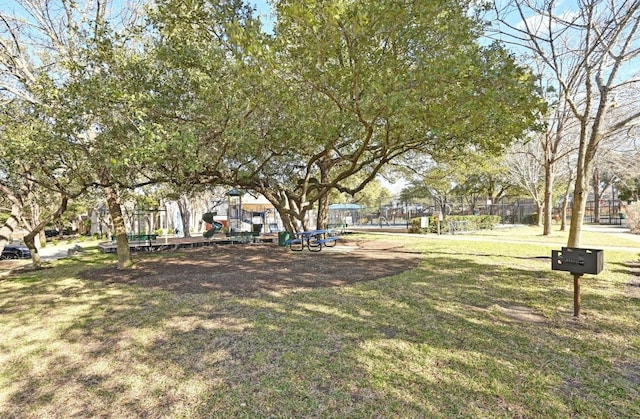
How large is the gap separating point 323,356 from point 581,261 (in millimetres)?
3462

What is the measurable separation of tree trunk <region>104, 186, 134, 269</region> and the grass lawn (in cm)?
356

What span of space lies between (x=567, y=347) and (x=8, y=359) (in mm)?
6134

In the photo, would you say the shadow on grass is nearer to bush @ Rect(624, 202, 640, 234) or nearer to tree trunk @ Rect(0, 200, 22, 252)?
A: tree trunk @ Rect(0, 200, 22, 252)

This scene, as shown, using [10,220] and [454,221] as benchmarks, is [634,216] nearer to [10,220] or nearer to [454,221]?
[454,221]

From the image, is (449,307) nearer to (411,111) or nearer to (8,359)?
(411,111)

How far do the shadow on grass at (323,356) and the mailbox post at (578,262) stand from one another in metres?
0.69

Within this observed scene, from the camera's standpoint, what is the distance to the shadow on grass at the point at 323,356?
2.78m

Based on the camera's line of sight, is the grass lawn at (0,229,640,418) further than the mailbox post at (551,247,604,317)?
No

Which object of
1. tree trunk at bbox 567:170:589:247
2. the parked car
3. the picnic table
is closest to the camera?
tree trunk at bbox 567:170:589:247

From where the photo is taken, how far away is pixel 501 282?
6.73 metres

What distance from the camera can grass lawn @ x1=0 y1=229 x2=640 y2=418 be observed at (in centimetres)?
278

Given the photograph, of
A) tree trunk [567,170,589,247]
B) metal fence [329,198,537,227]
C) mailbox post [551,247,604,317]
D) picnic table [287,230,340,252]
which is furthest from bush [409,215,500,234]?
mailbox post [551,247,604,317]

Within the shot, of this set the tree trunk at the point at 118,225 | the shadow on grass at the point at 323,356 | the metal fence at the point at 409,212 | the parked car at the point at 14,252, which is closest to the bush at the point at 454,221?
the metal fence at the point at 409,212

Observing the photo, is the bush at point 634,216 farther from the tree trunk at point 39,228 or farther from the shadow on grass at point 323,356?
the tree trunk at point 39,228
